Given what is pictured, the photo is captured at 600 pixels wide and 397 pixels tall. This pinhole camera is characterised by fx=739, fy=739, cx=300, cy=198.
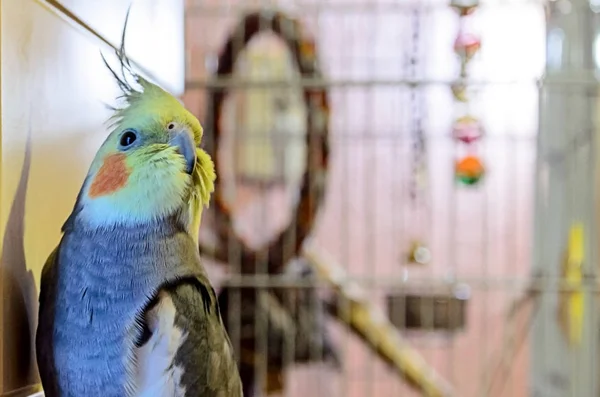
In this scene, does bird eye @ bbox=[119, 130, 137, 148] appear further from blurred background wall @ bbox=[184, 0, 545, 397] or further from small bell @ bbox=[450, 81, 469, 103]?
blurred background wall @ bbox=[184, 0, 545, 397]

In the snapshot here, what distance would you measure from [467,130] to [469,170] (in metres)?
0.06

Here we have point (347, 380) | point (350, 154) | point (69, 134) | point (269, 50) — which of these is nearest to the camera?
point (69, 134)

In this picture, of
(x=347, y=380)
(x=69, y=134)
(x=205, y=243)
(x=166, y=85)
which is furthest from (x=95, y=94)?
(x=347, y=380)

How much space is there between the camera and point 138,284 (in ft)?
1.06

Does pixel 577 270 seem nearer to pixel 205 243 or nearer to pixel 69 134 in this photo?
pixel 205 243

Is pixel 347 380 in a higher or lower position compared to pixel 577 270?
lower

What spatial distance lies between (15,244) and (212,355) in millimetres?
113

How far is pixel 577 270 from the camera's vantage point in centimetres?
118

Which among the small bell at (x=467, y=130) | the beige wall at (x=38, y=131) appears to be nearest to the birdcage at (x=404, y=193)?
the small bell at (x=467, y=130)

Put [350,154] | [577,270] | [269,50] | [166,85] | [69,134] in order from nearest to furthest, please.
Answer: [69,134] → [166,85] → [577,270] → [269,50] → [350,154]

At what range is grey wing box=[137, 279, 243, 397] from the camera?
32cm

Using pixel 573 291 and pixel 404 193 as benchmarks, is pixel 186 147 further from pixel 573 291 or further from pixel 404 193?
pixel 404 193

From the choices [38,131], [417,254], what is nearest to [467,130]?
[417,254]

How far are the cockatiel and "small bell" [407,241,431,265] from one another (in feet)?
3.13
